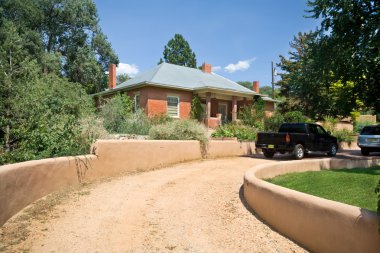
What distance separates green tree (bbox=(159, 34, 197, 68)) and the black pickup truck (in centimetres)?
4544

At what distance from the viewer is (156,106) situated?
24.2 metres

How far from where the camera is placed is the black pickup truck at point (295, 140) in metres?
14.4

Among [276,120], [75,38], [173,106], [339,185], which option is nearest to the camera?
[339,185]

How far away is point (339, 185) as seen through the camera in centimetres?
725

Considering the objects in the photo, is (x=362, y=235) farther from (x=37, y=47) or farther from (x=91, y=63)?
(x=91, y=63)

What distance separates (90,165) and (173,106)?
16763 millimetres

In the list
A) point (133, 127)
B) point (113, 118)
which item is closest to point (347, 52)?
point (133, 127)

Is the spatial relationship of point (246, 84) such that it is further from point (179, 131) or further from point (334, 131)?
point (179, 131)

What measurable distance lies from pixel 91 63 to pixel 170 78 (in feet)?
52.4

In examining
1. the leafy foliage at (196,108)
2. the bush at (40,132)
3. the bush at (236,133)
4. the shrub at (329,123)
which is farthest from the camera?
the leafy foliage at (196,108)

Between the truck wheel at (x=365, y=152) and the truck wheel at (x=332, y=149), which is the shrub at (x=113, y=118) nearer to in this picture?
the truck wheel at (x=332, y=149)

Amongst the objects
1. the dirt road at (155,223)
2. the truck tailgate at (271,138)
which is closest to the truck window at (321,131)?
the truck tailgate at (271,138)

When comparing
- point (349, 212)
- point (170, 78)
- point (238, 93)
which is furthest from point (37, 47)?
point (349, 212)

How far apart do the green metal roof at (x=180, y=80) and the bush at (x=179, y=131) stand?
415 inches
